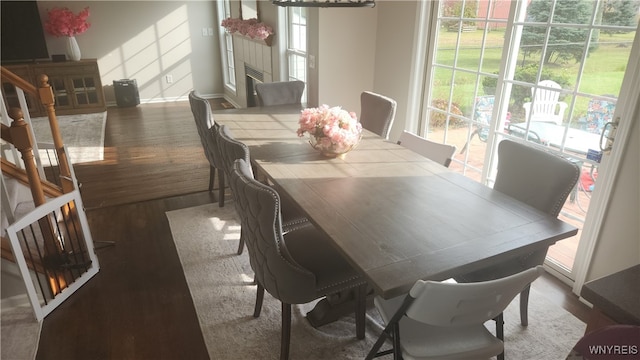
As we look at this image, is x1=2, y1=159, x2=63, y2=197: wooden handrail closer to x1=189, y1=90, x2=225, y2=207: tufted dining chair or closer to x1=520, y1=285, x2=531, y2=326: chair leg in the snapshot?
x1=189, y1=90, x2=225, y2=207: tufted dining chair

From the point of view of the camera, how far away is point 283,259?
5.55 feet

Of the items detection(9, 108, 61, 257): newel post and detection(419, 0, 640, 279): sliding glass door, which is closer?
detection(9, 108, 61, 257): newel post

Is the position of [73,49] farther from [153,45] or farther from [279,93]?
[279,93]

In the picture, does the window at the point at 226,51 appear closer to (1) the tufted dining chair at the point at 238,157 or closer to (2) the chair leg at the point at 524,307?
(1) the tufted dining chair at the point at 238,157

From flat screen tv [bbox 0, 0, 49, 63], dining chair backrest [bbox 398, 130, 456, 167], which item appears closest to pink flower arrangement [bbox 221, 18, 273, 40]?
dining chair backrest [bbox 398, 130, 456, 167]

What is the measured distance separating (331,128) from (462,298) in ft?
4.13

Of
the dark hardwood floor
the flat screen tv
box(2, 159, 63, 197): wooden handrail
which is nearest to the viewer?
the dark hardwood floor

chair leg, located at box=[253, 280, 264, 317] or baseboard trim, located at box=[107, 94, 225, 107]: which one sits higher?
chair leg, located at box=[253, 280, 264, 317]

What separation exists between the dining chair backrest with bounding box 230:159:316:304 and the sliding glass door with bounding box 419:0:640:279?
1798 mm

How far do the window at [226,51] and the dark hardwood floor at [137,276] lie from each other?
111 inches

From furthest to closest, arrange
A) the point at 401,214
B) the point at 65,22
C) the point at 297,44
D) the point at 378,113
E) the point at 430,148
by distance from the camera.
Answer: the point at 65,22 < the point at 297,44 < the point at 378,113 < the point at 430,148 < the point at 401,214

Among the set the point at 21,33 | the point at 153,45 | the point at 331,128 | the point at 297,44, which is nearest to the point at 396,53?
the point at 297,44

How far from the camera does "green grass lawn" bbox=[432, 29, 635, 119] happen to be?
2205 millimetres

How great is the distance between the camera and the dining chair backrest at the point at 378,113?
123 inches
